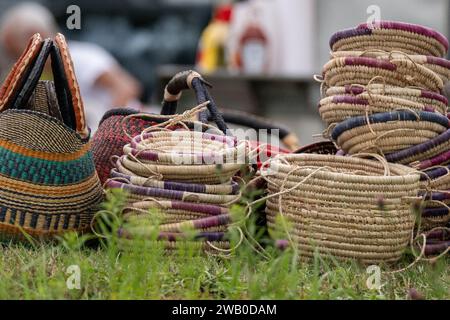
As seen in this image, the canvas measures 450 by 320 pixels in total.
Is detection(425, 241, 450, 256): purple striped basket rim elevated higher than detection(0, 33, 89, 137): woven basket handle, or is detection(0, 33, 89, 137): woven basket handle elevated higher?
detection(0, 33, 89, 137): woven basket handle

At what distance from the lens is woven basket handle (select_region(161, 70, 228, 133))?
2.64 meters

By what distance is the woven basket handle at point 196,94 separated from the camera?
2641mm

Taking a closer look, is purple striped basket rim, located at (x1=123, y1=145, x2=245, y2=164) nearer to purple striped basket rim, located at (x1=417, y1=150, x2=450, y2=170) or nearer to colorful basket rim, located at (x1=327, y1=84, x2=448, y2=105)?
colorful basket rim, located at (x1=327, y1=84, x2=448, y2=105)

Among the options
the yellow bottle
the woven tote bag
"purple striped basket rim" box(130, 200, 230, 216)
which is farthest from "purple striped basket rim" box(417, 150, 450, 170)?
the yellow bottle

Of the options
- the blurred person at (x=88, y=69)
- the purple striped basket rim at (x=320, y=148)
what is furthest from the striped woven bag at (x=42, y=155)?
the blurred person at (x=88, y=69)

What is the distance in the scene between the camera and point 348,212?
2174 mm

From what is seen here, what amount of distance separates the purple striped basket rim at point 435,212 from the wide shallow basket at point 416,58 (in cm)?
39

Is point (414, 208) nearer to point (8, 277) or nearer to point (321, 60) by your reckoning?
point (8, 277)

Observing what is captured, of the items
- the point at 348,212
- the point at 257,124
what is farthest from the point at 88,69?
the point at 348,212

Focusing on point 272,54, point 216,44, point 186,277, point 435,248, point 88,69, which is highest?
point 216,44

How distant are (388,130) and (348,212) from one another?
0.97 ft

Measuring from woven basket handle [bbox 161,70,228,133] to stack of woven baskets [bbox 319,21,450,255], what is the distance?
15.5 inches

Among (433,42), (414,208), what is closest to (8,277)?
(414,208)

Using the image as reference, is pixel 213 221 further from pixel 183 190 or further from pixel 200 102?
pixel 200 102
